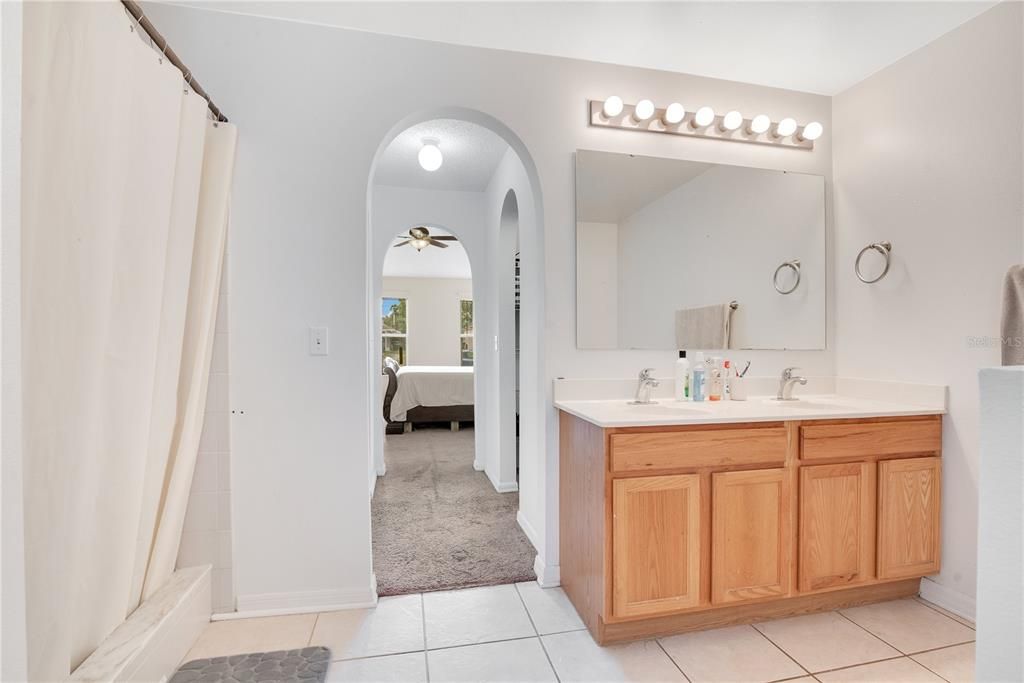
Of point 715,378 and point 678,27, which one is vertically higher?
point 678,27

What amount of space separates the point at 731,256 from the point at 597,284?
2.44 feet

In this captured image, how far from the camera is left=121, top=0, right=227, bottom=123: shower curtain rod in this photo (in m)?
1.22

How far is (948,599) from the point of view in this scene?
1.92 metres

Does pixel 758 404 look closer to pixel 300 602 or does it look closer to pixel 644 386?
pixel 644 386

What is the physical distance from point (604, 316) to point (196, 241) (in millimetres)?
1648

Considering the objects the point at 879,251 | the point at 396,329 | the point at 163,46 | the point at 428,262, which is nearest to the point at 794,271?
the point at 879,251

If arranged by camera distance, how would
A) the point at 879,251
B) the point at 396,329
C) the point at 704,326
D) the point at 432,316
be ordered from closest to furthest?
the point at 879,251, the point at 704,326, the point at 396,329, the point at 432,316

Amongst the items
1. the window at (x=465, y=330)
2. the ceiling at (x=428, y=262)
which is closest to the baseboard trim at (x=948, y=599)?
the ceiling at (x=428, y=262)

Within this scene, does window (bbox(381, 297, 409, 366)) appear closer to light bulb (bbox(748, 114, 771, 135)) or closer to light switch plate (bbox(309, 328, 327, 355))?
light switch plate (bbox(309, 328, 327, 355))

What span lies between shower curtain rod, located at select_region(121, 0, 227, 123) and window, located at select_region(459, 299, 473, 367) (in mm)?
7301

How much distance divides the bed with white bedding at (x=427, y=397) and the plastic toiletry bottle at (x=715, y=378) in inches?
157

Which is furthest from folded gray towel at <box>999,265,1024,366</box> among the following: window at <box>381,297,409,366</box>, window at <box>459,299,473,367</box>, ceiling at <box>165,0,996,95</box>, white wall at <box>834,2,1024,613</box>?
window at <box>381,297,409,366</box>

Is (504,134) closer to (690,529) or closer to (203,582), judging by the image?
(690,529)

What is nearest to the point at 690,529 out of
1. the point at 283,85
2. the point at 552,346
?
the point at 552,346
